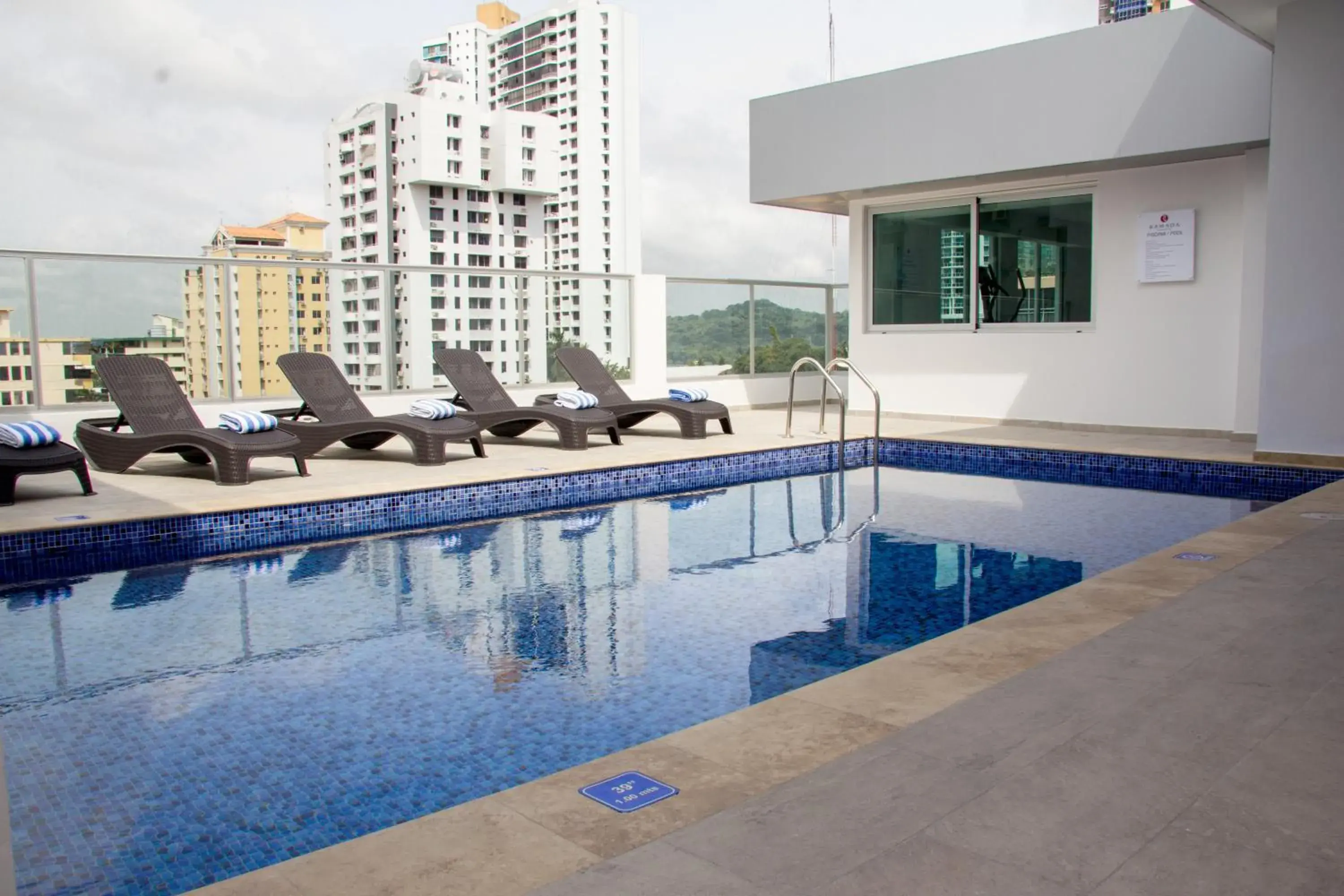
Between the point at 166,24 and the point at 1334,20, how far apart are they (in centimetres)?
6345

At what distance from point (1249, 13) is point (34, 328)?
9055mm

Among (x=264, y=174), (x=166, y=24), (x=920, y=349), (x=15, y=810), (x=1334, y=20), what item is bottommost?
(x=15, y=810)

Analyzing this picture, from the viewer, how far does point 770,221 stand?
54.7 meters

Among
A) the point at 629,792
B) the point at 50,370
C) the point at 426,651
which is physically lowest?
the point at 426,651

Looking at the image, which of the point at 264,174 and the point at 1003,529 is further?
the point at 264,174


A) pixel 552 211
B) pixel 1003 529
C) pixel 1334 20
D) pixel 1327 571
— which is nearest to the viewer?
pixel 1327 571

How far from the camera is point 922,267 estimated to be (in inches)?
437

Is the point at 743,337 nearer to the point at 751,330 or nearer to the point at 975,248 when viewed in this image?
the point at 751,330

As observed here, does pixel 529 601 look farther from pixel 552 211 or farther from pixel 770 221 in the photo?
pixel 552 211

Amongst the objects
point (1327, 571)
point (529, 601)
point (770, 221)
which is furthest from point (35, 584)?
point (770, 221)

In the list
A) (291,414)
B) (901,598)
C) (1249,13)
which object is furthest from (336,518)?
(1249,13)

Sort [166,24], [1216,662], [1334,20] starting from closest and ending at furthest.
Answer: [1216,662] < [1334,20] < [166,24]

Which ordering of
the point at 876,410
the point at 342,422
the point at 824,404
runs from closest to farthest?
1. the point at 342,422
2. the point at 876,410
3. the point at 824,404

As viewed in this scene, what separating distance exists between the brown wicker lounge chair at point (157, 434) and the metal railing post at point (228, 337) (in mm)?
1456
